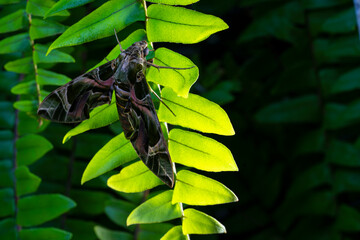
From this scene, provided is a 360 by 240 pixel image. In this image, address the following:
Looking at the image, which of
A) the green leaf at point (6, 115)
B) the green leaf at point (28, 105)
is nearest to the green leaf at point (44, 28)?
the green leaf at point (28, 105)

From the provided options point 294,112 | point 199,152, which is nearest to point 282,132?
point 294,112

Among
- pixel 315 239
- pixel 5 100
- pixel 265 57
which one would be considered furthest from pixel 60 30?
pixel 315 239

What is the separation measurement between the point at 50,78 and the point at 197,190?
1.97 ft

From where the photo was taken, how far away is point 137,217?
3.22 feet

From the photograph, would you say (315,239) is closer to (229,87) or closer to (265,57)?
(229,87)

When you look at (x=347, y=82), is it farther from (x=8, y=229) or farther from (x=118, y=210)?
(x=8, y=229)

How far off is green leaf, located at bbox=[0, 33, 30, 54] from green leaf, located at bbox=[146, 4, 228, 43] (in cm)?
49

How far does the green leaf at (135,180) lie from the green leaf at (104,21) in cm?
32

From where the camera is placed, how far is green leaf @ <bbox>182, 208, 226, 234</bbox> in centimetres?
93

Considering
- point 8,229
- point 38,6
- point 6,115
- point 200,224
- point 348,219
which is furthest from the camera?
point 348,219

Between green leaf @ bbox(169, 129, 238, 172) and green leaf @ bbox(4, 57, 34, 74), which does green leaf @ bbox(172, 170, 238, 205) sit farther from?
green leaf @ bbox(4, 57, 34, 74)

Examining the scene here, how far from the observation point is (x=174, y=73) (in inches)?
37.4

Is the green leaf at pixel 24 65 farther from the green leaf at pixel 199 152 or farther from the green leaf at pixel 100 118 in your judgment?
the green leaf at pixel 199 152

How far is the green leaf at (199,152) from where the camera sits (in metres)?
0.93
